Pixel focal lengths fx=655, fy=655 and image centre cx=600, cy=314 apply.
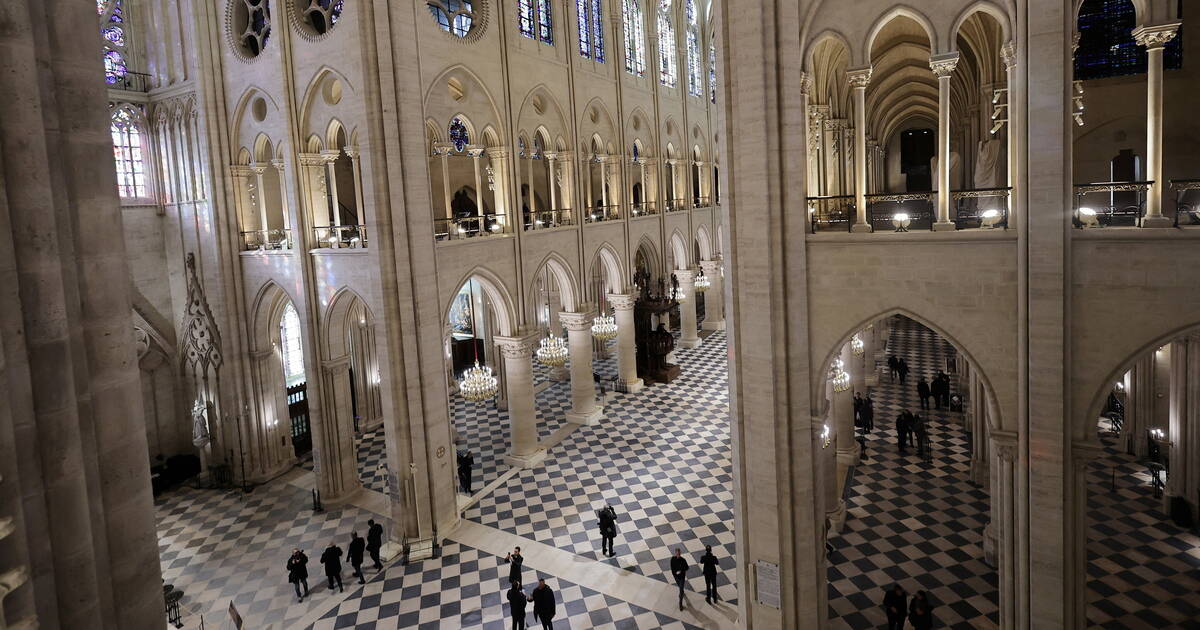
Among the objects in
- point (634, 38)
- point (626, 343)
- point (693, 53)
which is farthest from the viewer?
point (693, 53)

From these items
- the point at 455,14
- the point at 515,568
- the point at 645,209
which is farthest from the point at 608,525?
the point at 645,209

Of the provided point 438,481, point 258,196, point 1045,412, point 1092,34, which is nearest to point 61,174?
point 1045,412

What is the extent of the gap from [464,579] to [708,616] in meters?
4.87

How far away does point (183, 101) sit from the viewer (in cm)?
1811

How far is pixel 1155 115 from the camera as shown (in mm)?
7973

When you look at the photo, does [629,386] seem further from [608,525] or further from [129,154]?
[129,154]

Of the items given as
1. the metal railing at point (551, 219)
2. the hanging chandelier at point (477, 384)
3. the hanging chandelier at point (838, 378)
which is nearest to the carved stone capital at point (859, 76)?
the hanging chandelier at point (838, 378)

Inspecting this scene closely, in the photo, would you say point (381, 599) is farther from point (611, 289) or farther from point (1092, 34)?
point (1092, 34)

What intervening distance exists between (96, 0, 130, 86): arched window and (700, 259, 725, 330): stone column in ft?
75.0

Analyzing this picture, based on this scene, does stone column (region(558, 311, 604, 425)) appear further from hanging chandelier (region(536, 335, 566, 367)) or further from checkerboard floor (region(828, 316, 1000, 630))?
checkerboard floor (region(828, 316, 1000, 630))

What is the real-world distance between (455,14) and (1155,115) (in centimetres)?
1428

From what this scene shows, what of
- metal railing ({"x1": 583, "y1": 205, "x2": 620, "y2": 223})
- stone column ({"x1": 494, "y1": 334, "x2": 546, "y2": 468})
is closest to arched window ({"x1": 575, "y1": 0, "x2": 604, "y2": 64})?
metal railing ({"x1": 583, "y1": 205, "x2": 620, "y2": 223})

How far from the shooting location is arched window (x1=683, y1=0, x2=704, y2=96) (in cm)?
2932

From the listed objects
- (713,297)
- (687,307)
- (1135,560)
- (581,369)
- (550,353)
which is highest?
(713,297)
